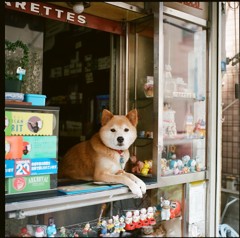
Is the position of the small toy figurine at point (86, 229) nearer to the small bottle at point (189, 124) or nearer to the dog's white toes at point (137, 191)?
the dog's white toes at point (137, 191)

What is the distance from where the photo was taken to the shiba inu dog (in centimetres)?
181

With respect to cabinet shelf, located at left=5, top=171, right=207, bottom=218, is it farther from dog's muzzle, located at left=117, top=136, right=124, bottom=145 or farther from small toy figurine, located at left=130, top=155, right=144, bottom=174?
dog's muzzle, located at left=117, top=136, right=124, bottom=145

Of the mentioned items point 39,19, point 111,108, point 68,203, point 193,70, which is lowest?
point 68,203

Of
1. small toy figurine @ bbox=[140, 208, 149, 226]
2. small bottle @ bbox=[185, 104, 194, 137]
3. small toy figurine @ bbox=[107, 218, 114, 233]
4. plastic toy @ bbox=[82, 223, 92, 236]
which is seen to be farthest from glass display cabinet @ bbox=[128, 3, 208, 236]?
plastic toy @ bbox=[82, 223, 92, 236]

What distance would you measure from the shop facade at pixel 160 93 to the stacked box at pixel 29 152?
0.29m

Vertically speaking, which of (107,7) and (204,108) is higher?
(107,7)

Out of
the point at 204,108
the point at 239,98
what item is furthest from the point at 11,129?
the point at 239,98

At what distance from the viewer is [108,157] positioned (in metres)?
1.85

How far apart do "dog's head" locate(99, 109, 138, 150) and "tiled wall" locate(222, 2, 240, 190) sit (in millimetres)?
1220

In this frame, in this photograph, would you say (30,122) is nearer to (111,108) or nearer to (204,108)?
(111,108)

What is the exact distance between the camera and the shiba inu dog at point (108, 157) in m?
1.81

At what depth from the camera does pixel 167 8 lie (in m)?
2.09

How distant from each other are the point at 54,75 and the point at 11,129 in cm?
171
